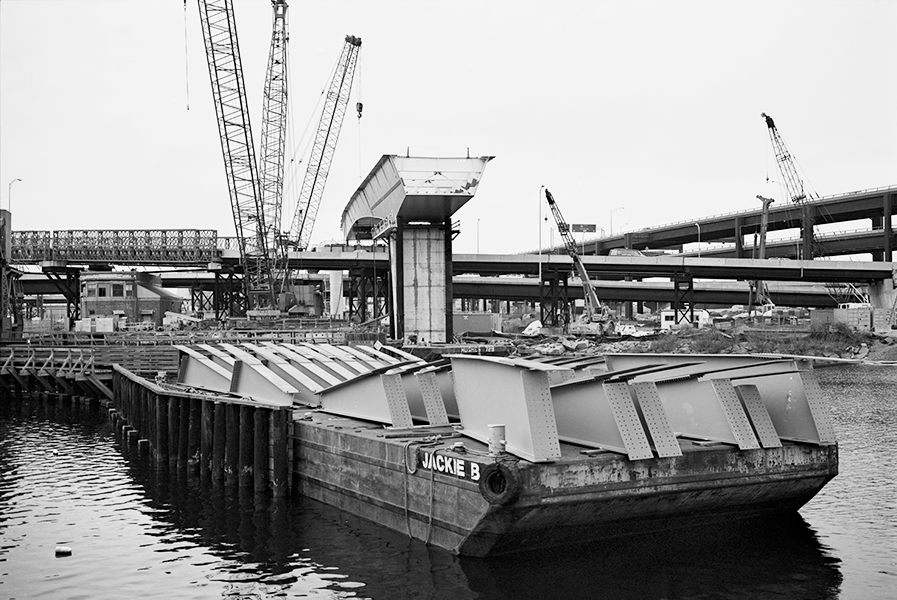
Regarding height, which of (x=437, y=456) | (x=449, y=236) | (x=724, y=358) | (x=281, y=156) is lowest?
(x=437, y=456)

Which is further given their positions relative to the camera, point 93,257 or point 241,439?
point 93,257

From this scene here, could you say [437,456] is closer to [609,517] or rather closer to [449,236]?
[609,517]

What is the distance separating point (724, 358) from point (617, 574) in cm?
627

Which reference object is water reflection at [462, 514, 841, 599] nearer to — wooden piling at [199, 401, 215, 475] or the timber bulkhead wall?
the timber bulkhead wall

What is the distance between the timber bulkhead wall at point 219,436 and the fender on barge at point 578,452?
1.64 m

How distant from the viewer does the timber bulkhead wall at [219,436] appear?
25219 mm

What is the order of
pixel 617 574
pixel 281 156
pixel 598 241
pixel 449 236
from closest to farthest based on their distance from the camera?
pixel 617 574 → pixel 449 236 → pixel 281 156 → pixel 598 241

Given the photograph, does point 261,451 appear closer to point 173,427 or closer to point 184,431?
point 184,431

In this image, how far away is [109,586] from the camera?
58.2 feet

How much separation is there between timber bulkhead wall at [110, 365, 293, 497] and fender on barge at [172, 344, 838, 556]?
5.38 ft

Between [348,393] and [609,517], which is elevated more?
[348,393]

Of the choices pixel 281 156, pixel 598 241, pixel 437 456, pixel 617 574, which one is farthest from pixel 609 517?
pixel 598 241

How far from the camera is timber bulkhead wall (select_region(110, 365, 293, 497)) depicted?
25.2 meters

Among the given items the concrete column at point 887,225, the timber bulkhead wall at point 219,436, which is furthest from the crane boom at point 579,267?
the timber bulkhead wall at point 219,436
